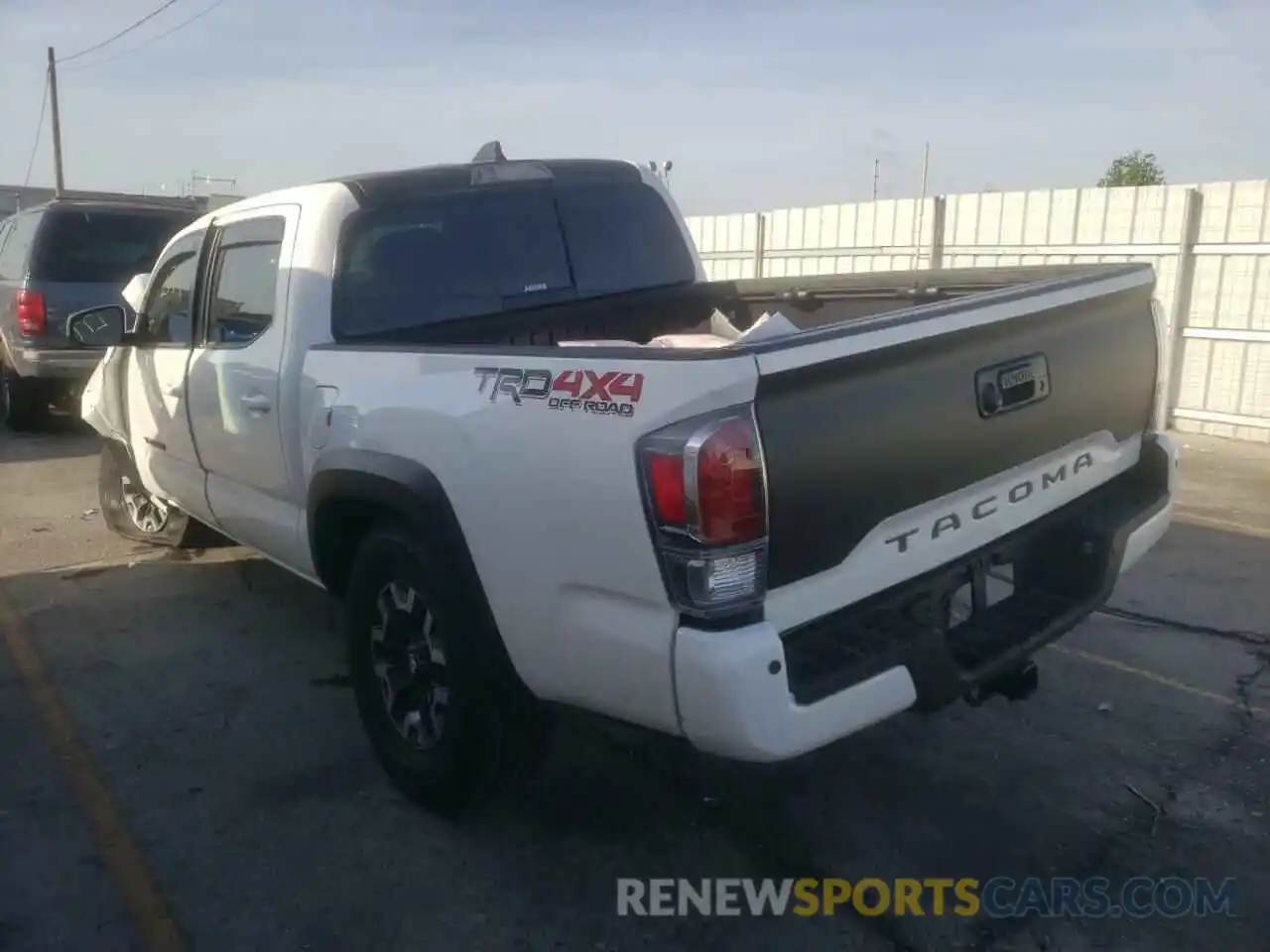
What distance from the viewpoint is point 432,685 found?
3379 millimetres

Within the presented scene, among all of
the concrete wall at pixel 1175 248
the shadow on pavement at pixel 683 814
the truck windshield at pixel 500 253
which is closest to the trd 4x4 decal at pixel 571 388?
the shadow on pavement at pixel 683 814

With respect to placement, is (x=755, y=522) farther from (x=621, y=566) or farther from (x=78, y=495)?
(x=78, y=495)

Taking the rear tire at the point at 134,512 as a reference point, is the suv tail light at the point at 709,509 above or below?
above

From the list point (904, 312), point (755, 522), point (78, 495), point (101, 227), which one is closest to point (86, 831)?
point (755, 522)

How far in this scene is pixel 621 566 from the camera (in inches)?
100

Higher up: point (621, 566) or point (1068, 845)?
point (621, 566)

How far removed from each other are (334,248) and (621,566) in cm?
200

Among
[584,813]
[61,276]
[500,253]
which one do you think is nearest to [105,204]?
[61,276]

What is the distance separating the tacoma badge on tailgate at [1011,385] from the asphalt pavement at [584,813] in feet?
3.58

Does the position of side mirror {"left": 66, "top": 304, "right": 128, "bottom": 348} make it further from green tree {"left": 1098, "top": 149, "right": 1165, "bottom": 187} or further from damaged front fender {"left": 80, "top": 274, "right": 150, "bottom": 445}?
green tree {"left": 1098, "top": 149, "right": 1165, "bottom": 187}

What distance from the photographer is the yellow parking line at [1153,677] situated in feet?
13.9

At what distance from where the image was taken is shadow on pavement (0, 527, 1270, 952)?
2947mm

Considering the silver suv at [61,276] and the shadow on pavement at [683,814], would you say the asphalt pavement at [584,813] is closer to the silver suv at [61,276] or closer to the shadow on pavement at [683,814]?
the shadow on pavement at [683,814]

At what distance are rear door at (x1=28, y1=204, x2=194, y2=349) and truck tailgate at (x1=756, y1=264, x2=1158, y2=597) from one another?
29.0 feet
